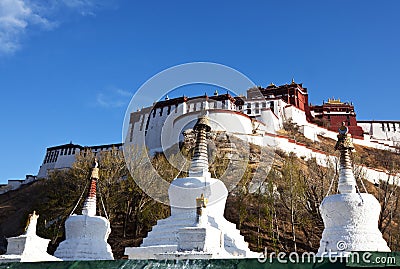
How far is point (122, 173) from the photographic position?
33.3 m

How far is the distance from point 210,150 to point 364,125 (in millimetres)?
34607

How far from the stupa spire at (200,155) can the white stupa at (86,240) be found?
3.77 meters

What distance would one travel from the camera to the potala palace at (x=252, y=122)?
4678 cm

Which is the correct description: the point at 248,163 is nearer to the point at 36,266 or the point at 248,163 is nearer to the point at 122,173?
the point at 122,173

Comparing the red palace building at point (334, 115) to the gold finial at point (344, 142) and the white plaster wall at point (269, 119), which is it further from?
the gold finial at point (344, 142)

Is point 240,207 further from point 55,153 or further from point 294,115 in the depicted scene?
point 55,153

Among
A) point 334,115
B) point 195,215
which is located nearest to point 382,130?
point 334,115

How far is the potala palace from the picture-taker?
153 ft

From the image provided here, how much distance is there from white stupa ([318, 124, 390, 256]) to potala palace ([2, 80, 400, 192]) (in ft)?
110

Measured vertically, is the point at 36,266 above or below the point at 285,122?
below

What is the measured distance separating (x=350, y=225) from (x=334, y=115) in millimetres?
53557

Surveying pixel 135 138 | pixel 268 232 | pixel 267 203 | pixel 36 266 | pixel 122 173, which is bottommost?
pixel 36 266

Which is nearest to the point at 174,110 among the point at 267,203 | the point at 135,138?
the point at 135,138

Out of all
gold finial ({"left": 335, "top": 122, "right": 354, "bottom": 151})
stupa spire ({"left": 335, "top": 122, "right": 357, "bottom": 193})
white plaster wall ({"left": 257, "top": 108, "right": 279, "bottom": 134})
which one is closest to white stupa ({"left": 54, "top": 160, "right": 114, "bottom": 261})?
stupa spire ({"left": 335, "top": 122, "right": 357, "bottom": 193})
